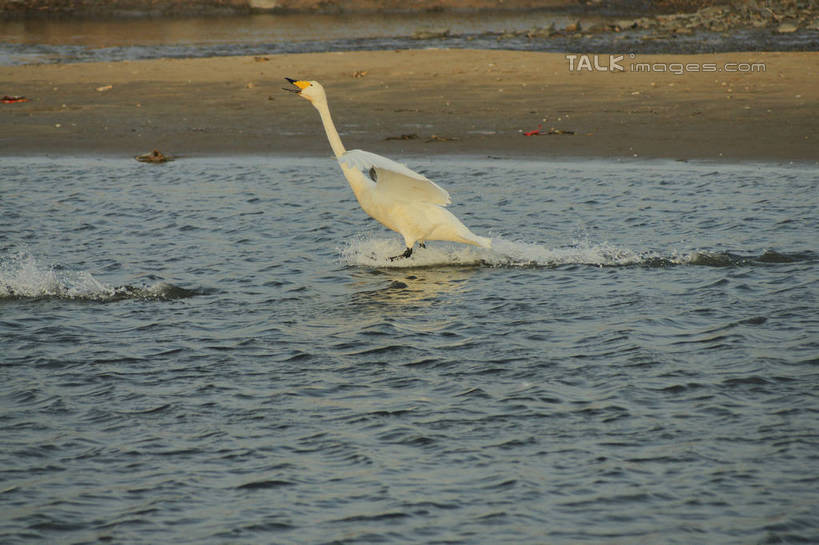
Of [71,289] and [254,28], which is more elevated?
[254,28]

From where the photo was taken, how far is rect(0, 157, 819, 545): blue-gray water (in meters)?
5.37

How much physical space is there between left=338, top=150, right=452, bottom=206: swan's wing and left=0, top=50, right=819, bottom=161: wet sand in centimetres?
538

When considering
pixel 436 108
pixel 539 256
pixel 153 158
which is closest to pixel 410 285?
pixel 539 256

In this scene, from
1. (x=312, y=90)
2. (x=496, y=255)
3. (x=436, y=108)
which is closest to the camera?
(x=496, y=255)

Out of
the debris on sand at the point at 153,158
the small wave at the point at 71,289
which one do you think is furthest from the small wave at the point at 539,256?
the debris on sand at the point at 153,158

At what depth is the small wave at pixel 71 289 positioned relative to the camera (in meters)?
9.14

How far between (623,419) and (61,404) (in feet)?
11.0

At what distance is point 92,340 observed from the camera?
26.3 ft

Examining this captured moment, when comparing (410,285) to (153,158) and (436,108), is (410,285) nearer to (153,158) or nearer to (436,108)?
(153,158)

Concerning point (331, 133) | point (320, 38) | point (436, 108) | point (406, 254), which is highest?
point (320, 38)

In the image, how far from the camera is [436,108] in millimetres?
18219

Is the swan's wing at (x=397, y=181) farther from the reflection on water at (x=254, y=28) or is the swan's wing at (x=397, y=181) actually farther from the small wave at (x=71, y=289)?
the reflection on water at (x=254, y=28)

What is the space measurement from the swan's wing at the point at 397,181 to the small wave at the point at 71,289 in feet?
5.96

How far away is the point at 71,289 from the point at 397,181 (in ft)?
9.73
